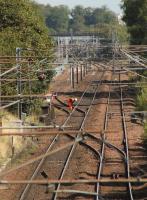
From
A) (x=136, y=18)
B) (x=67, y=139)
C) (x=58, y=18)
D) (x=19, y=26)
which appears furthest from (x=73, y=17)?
(x=67, y=139)

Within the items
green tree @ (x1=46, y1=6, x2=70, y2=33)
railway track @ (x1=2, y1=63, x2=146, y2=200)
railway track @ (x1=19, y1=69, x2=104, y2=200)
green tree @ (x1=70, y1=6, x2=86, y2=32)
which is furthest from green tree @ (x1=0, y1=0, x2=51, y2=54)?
green tree @ (x1=46, y1=6, x2=70, y2=33)

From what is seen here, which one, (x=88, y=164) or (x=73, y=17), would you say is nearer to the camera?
(x=88, y=164)

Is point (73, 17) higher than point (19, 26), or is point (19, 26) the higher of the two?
point (19, 26)

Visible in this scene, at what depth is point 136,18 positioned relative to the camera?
4250cm

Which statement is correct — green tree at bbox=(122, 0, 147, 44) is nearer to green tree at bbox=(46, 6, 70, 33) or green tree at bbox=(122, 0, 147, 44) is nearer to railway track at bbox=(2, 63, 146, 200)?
railway track at bbox=(2, 63, 146, 200)

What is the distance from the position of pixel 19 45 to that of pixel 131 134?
6534 millimetres

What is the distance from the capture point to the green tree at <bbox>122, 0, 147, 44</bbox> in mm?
40938

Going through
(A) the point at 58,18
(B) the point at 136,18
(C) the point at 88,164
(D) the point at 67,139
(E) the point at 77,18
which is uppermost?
(B) the point at 136,18

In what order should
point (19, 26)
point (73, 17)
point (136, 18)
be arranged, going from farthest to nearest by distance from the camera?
point (73, 17) < point (136, 18) < point (19, 26)

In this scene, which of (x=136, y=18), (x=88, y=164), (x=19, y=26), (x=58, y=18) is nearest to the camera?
(x=88, y=164)

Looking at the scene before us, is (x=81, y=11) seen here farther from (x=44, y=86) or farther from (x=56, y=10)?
(x=44, y=86)

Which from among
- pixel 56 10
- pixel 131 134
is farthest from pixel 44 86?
pixel 56 10

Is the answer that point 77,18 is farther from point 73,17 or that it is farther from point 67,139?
point 67,139

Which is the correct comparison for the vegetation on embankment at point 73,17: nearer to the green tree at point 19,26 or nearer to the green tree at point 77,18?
the green tree at point 77,18
